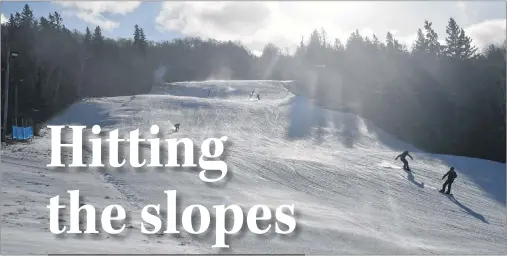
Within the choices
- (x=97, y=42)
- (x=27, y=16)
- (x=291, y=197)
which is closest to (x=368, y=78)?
(x=97, y=42)

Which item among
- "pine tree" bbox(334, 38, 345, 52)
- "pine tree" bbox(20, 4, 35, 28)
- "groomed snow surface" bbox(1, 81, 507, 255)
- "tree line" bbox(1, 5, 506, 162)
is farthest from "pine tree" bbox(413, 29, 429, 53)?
"pine tree" bbox(20, 4, 35, 28)

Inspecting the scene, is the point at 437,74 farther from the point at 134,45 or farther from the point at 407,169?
the point at 134,45

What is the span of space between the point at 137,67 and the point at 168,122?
40904mm

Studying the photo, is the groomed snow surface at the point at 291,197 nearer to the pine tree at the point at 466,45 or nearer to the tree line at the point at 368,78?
the tree line at the point at 368,78

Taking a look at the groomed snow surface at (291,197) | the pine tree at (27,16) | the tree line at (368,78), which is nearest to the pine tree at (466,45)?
the tree line at (368,78)

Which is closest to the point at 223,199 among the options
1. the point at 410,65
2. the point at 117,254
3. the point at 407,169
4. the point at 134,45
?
the point at 117,254

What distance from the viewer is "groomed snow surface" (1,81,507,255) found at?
10836 millimetres

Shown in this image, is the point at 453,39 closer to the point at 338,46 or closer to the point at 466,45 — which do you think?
the point at 466,45

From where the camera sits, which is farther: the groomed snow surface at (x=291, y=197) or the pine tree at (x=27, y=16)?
the pine tree at (x=27, y=16)

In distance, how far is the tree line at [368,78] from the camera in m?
50.7

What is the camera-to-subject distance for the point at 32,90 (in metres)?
45.1

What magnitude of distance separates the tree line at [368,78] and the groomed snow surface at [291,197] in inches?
534

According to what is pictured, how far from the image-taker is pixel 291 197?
18.7 meters

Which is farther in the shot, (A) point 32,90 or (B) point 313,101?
(B) point 313,101
